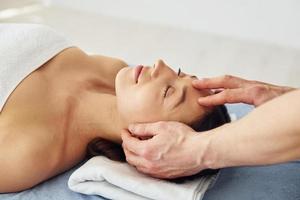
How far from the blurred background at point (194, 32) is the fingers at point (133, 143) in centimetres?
175

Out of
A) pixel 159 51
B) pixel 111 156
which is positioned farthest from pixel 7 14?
pixel 111 156

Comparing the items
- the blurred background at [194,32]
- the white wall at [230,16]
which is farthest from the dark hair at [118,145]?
the white wall at [230,16]

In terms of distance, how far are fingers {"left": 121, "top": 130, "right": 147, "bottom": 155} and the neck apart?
117 mm

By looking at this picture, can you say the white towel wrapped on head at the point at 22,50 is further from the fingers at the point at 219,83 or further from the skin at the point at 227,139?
the fingers at the point at 219,83

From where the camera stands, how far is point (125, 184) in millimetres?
1302

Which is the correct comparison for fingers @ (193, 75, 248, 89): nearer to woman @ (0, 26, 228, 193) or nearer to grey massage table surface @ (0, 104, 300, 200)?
woman @ (0, 26, 228, 193)

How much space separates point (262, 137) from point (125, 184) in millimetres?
424

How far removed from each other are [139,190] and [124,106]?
0.28m

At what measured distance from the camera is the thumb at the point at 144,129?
1285 millimetres

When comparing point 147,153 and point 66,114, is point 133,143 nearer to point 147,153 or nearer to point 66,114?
point 147,153

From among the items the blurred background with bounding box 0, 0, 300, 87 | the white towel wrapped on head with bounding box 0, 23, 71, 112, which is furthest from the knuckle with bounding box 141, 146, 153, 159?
the blurred background with bounding box 0, 0, 300, 87

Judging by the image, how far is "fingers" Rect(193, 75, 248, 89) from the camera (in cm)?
141

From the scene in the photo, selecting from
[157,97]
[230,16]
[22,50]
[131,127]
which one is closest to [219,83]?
[157,97]

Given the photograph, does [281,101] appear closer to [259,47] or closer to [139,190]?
[139,190]
